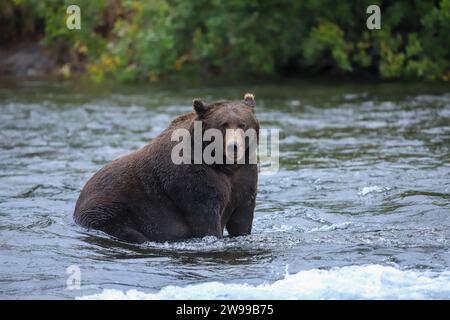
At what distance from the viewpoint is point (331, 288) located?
6.63 meters

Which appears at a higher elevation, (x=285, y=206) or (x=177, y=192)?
(x=177, y=192)

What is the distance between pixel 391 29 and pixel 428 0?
1.26 m

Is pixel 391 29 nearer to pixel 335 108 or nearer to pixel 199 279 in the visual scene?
pixel 335 108

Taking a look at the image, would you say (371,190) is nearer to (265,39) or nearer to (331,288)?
(331,288)

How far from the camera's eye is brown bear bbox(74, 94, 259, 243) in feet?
26.2

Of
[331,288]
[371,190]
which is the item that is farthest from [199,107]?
[371,190]

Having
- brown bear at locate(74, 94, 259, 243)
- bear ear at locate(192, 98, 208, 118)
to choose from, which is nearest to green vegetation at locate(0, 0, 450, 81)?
brown bear at locate(74, 94, 259, 243)

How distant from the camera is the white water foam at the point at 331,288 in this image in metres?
6.49

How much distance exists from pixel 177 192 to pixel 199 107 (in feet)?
2.70

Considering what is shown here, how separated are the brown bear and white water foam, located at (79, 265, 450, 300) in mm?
1348

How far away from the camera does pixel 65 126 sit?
1656 cm

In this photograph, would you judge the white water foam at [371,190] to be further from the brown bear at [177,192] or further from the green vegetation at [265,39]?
the green vegetation at [265,39]

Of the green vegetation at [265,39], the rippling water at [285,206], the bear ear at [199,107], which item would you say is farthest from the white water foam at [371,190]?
the green vegetation at [265,39]
